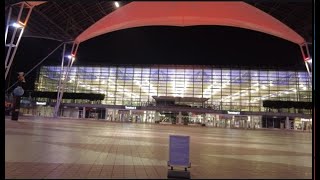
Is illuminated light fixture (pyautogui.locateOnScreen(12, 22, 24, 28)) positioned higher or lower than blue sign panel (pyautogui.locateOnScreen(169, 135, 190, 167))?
higher

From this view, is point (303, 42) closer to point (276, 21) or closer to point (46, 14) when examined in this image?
point (276, 21)

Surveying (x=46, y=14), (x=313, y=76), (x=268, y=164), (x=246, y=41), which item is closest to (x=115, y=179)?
(x=313, y=76)

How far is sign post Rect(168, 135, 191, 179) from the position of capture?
5648 millimetres

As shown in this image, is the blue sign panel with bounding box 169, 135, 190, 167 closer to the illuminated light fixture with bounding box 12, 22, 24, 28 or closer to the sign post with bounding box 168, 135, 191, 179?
the sign post with bounding box 168, 135, 191, 179

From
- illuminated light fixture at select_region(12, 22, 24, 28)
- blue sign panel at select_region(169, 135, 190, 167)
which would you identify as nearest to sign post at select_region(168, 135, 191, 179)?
blue sign panel at select_region(169, 135, 190, 167)

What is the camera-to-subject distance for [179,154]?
18.8 feet

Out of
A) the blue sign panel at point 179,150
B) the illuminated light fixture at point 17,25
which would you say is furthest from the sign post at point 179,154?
the illuminated light fixture at point 17,25

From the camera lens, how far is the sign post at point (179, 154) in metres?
5.65

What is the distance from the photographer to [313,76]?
12.1 ft

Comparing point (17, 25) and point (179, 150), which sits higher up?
point (17, 25)

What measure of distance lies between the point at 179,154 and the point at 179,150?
3.3 inches

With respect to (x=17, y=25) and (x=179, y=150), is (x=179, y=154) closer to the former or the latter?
(x=179, y=150)

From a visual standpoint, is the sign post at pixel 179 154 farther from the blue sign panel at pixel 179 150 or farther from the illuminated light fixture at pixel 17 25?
the illuminated light fixture at pixel 17 25

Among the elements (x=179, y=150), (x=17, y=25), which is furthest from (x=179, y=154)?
(x=17, y=25)
